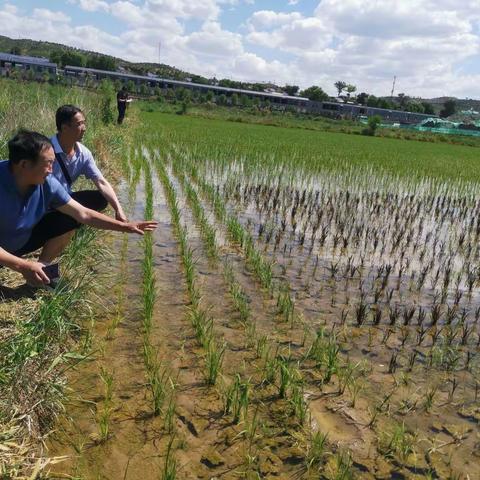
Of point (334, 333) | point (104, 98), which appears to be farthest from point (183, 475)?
point (104, 98)

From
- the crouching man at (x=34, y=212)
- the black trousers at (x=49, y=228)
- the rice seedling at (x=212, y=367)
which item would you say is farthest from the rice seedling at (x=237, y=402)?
the black trousers at (x=49, y=228)

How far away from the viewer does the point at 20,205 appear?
3004mm

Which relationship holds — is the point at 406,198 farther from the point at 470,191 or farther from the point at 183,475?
the point at 183,475

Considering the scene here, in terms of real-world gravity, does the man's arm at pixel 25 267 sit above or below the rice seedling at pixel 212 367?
above

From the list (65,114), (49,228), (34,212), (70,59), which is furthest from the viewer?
(70,59)

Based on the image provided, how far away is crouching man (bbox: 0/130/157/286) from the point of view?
2744mm

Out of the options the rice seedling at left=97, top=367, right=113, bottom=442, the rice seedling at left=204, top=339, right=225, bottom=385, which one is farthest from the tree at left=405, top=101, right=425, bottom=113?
the rice seedling at left=97, top=367, right=113, bottom=442

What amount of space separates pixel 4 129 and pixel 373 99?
327ft

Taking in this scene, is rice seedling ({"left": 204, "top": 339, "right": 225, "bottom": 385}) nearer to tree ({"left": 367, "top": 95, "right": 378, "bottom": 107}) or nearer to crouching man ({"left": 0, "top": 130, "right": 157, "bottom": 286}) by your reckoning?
crouching man ({"left": 0, "top": 130, "right": 157, "bottom": 286})

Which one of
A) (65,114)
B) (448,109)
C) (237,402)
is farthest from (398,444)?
(448,109)

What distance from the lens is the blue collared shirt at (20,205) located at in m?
2.90

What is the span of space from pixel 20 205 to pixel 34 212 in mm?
156

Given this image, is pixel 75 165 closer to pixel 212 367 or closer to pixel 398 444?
pixel 212 367

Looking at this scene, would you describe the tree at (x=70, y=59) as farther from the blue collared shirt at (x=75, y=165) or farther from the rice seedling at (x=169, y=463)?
the rice seedling at (x=169, y=463)
